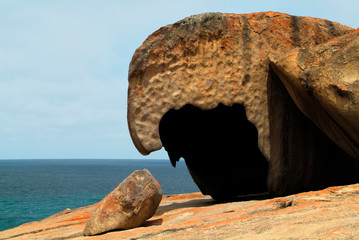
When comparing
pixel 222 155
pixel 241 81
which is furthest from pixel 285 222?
pixel 222 155

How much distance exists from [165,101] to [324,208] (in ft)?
13.3

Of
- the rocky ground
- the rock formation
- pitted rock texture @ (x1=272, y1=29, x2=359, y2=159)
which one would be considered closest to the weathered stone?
the rocky ground

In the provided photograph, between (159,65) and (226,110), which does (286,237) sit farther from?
(226,110)

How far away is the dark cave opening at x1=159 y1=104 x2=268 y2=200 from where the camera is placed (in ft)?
33.5

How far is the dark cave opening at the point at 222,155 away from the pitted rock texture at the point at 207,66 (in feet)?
7.14

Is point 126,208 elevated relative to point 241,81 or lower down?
lower down

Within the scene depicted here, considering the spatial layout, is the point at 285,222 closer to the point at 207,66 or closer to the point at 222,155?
the point at 207,66

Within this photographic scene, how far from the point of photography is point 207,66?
26.4ft

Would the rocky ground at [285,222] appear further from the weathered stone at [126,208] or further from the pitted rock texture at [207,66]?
the pitted rock texture at [207,66]

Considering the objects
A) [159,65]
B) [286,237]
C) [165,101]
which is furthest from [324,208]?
[159,65]

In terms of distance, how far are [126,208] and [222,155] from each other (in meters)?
4.49

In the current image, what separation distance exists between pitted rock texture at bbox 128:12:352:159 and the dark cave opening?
85.7 inches

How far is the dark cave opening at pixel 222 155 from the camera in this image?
10.2 metres

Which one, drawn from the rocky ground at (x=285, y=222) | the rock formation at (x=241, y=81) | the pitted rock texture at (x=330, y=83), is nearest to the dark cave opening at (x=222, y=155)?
the rock formation at (x=241, y=81)
